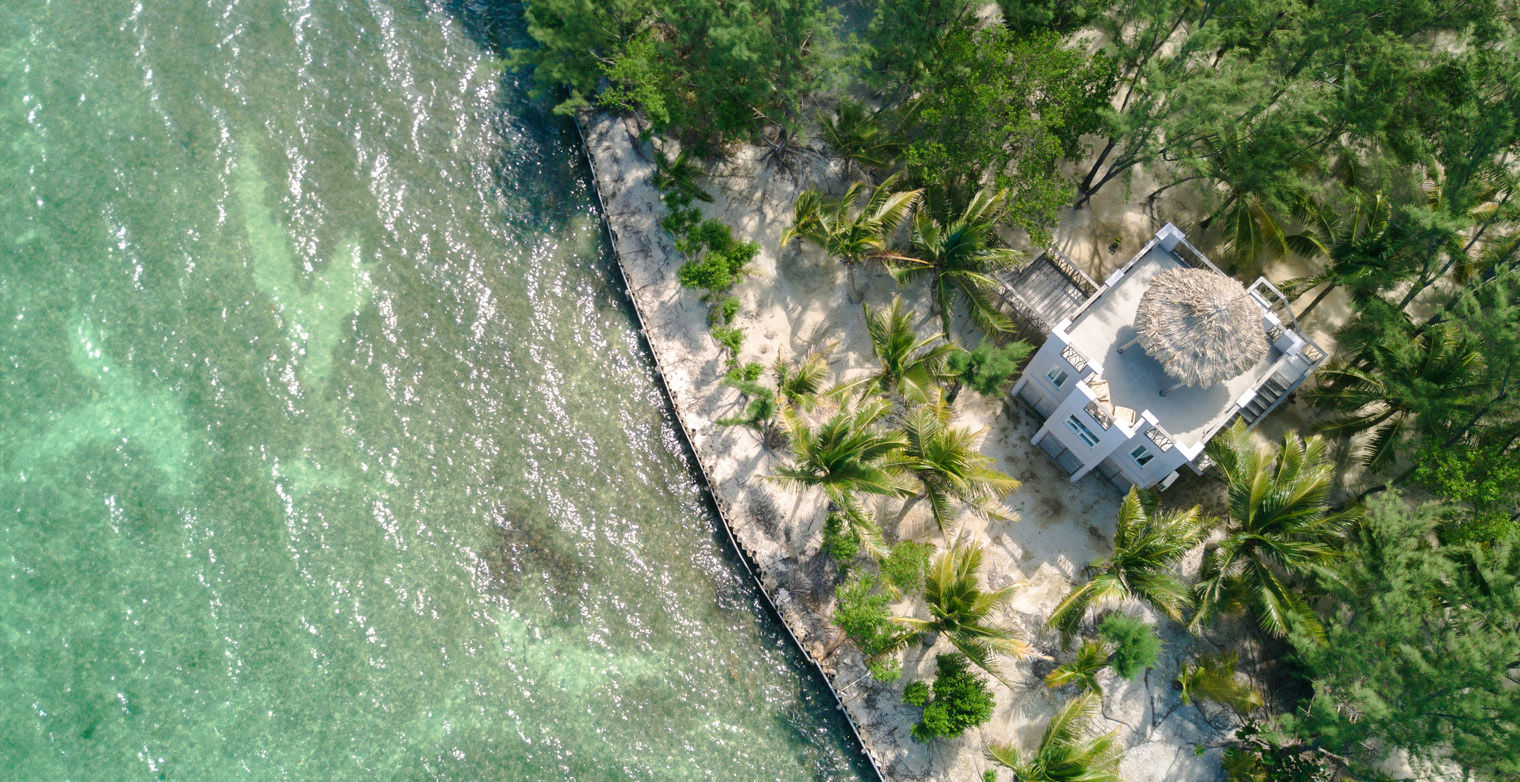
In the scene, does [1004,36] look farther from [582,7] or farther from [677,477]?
[677,477]

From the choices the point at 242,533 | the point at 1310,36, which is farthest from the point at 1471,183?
the point at 242,533

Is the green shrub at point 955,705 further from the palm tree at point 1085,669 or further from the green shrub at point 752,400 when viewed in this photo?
the green shrub at point 752,400

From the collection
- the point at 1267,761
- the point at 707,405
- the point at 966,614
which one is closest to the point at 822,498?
the point at 707,405

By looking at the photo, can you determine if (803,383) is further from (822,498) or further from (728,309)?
(822,498)

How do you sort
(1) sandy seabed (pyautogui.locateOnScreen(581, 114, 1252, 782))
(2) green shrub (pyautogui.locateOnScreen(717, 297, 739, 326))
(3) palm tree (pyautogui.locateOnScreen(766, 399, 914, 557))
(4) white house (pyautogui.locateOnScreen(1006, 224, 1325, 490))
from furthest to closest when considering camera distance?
(2) green shrub (pyautogui.locateOnScreen(717, 297, 739, 326)) < (1) sandy seabed (pyautogui.locateOnScreen(581, 114, 1252, 782)) < (3) palm tree (pyautogui.locateOnScreen(766, 399, 914, 557)) < (4) white house (pyautogui.locateOnScreen(1006, 224, 1325, 490))

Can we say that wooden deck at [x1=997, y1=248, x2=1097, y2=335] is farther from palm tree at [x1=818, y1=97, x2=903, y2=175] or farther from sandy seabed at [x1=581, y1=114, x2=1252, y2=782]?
palm tree at [x1=818, y1=97, x2=903, y2=175]

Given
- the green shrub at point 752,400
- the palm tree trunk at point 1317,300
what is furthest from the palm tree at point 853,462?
the palm tree trunk at point 1317,300

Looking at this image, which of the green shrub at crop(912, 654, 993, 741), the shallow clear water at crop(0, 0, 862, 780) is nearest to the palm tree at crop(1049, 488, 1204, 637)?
the green shrub at crop(912, 654, 993, 741)
